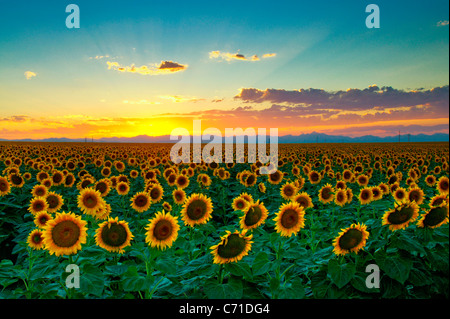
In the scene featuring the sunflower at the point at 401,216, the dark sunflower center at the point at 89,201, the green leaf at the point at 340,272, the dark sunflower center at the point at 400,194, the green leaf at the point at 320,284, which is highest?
the sunflower at the point at 401,216

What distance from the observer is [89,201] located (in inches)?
265

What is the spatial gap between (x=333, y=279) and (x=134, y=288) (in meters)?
2.36

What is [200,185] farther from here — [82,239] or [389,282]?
[389,282]

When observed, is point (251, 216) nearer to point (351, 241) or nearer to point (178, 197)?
point (351, 241)

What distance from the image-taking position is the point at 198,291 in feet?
13.2

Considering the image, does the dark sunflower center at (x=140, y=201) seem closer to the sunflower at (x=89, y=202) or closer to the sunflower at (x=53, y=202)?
the sunflower at (x=89, y=202)

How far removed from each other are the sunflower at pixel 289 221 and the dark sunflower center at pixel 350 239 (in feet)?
2.92

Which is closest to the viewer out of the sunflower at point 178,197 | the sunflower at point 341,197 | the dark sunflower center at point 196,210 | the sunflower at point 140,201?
the dark sunflower center at point 196,210

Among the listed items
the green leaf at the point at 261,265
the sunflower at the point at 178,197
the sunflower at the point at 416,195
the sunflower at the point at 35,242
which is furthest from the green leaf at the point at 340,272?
the sunflower at the point at 178,197

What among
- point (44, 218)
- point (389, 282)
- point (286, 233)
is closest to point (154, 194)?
point (44, 218)

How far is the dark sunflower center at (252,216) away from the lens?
4773mm

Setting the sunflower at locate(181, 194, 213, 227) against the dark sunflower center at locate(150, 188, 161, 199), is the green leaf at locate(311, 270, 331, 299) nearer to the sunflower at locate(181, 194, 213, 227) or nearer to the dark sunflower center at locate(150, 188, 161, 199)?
the sunflower at locate(181, 194, 213, 227)

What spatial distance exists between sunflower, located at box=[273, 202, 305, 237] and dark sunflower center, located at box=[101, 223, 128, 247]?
226cm

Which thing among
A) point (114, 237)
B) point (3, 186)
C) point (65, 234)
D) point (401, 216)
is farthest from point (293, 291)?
point (3, 186)
